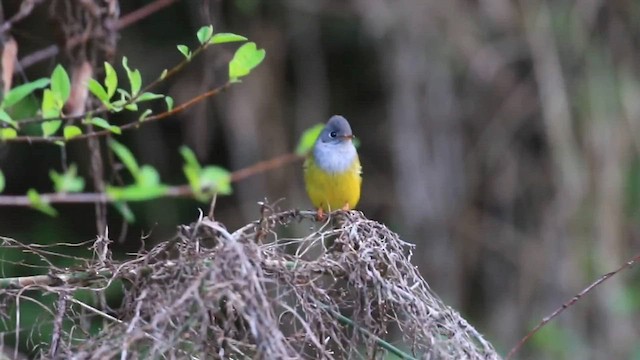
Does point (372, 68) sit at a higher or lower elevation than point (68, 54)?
lower

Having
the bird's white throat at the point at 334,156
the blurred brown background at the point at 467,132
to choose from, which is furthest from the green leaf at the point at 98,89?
the blurred brown background at the point at 467,132

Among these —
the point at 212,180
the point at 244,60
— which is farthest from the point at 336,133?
the point at 244,60

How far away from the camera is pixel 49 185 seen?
552 cm

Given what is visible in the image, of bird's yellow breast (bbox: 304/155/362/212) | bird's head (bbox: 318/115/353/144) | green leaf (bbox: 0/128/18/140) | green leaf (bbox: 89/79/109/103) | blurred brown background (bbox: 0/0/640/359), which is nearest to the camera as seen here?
green leaf (bbox: 89/79/109/103)

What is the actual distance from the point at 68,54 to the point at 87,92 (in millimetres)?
157

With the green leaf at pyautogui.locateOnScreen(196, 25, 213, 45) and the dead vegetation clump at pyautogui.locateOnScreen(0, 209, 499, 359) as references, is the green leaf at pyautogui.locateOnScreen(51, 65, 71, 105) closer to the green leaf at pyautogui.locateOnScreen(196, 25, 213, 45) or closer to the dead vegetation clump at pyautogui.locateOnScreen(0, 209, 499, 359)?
the green leaf at pyautogui.locateOnScreen(196, 25, 213, 45)

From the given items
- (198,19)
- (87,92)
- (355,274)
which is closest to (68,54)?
(87,92)

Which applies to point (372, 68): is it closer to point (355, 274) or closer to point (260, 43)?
point (260, 43)

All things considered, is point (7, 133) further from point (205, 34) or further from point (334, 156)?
point (334, 156)

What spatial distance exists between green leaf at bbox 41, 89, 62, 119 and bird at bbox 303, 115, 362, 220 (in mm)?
1441

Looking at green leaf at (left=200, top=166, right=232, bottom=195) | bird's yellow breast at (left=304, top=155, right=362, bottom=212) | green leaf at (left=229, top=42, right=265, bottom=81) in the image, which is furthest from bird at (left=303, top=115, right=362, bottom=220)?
green leaf at (left=229, top=42, right=265, bottom=81)

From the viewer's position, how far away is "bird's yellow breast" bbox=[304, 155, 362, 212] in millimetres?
3621

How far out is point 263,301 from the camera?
1.42 m

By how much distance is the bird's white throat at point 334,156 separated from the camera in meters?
3.67
